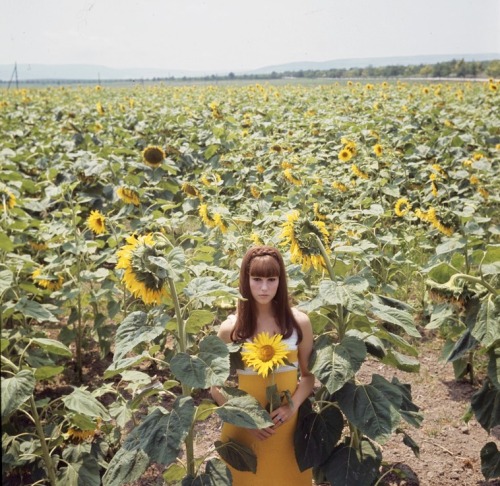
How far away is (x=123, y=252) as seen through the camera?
1839 mm

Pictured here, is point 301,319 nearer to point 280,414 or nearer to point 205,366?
point 280,414

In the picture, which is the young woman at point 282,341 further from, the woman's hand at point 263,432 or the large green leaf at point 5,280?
the large green leaf at point 5,280

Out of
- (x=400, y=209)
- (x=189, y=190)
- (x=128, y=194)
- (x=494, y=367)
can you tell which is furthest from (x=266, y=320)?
(x=400, y=209)

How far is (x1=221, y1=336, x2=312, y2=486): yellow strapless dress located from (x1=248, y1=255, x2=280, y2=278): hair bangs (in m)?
0.25

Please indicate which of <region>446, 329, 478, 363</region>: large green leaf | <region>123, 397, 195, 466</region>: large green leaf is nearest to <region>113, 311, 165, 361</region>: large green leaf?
<region>123, 397, 195, 466</region>: large green leaf

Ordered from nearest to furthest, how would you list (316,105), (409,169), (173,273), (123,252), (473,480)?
(173,273)
(123,252)
(473,480)
(409,169)
(316,105)

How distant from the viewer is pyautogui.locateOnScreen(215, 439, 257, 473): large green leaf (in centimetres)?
189

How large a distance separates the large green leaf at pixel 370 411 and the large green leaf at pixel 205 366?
1.52 feet

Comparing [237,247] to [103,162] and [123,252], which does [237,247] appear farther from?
[103,162]

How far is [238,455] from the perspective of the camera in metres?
1.92

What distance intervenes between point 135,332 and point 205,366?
23 cm

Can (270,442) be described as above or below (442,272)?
below

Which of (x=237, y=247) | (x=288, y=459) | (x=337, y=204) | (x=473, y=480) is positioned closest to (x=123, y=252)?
(x=288, y=459)

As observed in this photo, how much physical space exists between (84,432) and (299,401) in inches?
37.1
